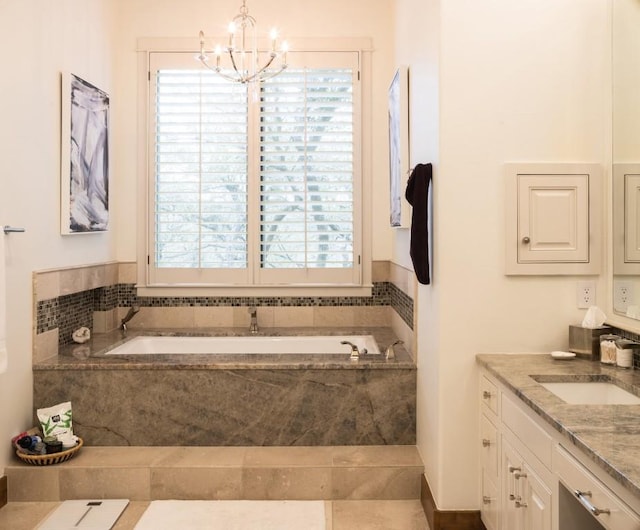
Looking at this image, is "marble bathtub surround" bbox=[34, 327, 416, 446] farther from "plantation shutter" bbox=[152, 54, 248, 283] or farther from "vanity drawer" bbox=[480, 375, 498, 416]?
"plantation shutter" bbox=[152, 54, 248, 283]

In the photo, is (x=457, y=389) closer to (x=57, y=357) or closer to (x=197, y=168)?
(x=57, y=357)

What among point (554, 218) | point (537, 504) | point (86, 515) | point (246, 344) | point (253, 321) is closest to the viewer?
point (537, 504)

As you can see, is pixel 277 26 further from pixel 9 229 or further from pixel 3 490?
pixel 3 490

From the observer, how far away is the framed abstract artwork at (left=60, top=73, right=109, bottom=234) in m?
3.93

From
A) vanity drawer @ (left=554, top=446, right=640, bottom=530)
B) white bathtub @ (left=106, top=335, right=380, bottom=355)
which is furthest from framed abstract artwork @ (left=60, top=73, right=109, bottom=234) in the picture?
vanity drawer @ (left=554, top=446, right=640, bottom=530)

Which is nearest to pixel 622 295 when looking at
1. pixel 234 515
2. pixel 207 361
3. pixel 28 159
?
pixel 234 515

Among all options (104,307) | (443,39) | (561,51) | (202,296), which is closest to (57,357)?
(104,307)

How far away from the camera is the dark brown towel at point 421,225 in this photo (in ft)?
9.88

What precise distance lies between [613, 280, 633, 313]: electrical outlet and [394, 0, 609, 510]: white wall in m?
0.10

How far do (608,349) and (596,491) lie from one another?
1.09 meters

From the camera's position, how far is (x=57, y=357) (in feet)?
12.5

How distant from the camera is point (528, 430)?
7.27 feet

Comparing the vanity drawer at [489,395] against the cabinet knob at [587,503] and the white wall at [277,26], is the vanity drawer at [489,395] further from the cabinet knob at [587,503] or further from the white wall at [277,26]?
the white wall at [277,26]

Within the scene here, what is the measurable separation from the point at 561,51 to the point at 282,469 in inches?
90.4
